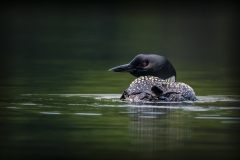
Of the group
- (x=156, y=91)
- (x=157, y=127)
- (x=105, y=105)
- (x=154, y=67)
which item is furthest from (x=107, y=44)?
(x=157, y=127)

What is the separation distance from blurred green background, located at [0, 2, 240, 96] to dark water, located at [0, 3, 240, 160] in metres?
0.03

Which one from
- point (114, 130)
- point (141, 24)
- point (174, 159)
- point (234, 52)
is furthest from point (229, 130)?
point (141, 24)

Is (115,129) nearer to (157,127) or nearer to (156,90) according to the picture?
(157,127)

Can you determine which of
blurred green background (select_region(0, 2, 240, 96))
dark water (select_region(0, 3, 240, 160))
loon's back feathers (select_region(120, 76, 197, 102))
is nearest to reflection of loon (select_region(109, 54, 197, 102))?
loon's back feathers (select_region(120, 76, 197, 102))

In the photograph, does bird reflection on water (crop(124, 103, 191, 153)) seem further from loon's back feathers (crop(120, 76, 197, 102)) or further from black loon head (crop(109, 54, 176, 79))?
black loon head (crop(109, 54, 176, 79))

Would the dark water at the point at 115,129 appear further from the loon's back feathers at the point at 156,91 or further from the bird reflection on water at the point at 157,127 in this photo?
the loon's back feathers at the point at 156,91

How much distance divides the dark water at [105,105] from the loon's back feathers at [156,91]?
134mm

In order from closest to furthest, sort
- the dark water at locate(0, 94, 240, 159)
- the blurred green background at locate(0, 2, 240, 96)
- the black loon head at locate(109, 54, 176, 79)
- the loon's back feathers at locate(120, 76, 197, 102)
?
the dark water at locate(0, 94, 240, 159) → the loon's back feathers at locate(120, 76, 197, 102) → the black loon head at locate(109, 54, 176, 79) → the blurred green background at locate(0, 2, 240, 96)

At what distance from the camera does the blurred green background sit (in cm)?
1462

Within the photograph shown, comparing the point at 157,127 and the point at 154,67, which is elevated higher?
the point at 154,67

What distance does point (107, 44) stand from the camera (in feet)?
92.0

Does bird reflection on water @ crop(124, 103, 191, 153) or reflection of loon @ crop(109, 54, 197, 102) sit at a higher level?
reflection of loon @ crop(109, 54, 197, 102)

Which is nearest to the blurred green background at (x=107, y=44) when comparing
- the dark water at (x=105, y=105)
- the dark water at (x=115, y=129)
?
the dark water at (x=105, y=105)

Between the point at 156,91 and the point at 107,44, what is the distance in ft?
56.6
